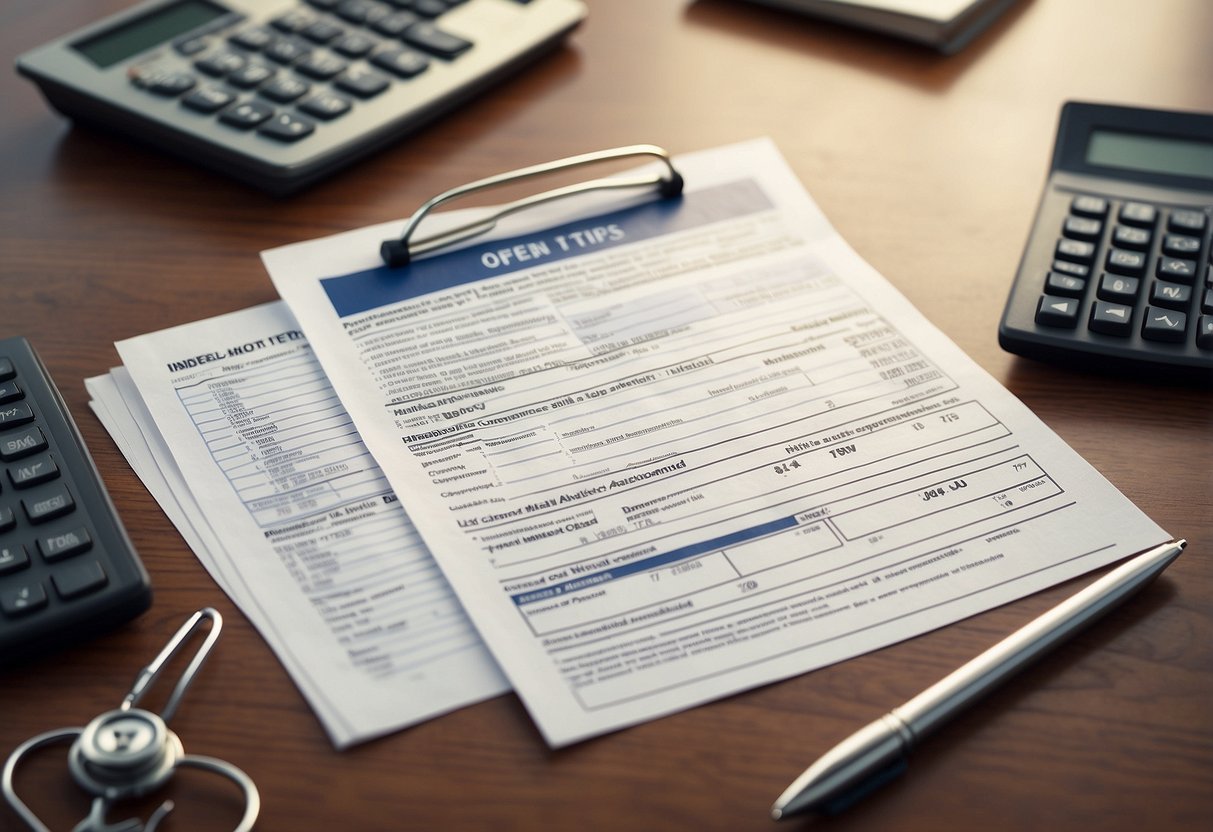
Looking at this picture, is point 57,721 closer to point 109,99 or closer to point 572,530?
point 572,530

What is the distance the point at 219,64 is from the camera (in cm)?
67

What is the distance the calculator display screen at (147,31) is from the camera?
681 mm

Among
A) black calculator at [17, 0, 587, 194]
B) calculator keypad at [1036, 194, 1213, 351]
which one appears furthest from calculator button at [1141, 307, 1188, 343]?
black calculator at [17, 0, 587, 194]

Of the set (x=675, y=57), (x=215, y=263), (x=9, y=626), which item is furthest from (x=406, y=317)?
(x=675, y=57)

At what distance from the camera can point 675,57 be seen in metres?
0.79

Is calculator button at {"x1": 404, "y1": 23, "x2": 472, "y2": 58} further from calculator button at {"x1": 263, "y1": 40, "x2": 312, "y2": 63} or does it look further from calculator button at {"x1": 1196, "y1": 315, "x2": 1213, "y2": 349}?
calculator button at {"x1": 1196, "y1": 315, "x2": 1213, "y2": 349}

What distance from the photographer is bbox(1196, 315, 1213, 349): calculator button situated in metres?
0.51

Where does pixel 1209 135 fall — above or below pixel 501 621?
above

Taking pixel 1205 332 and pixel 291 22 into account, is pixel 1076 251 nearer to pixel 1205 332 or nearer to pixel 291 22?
pixel 1205 332

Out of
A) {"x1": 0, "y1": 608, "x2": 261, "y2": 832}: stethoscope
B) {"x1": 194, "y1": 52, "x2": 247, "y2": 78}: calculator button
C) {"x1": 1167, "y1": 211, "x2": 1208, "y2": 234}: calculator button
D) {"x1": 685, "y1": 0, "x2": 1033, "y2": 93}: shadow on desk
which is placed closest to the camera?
{"x1": 0, "y1": 608, "x2": 261, "y2": 832}: stethoscope

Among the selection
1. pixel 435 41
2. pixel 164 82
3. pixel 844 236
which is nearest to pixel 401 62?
pixel 435 41

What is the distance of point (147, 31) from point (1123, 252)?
1.95ft

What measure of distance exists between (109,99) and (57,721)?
0.41m

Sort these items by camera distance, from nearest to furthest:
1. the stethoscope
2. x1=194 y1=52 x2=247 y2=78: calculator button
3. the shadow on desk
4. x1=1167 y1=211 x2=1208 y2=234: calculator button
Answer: the stethoscope, x1=1167 y1=211 x2=1208 y2=234: calculator button, x1=194 y1=52 x2=247 y2=78: calculator button, the shadow on desk
